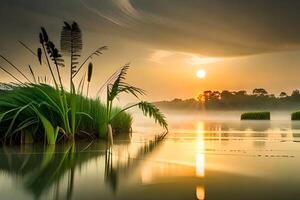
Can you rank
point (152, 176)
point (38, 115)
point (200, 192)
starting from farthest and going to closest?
point (38, 115)
point (152, 176)
point (200, 192)

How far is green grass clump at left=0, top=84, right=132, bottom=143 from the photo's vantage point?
451 centimetres

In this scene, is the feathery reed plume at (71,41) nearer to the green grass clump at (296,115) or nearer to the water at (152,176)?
the water at (152,176)

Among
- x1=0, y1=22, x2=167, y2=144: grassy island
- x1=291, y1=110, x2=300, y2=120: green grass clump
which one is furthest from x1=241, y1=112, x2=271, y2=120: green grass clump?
x1=0, y1=22, x2=167, y2=144: grassy island

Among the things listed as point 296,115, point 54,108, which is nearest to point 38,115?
point 54,108

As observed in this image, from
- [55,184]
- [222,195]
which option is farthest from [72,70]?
[222,195]

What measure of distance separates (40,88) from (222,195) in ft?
12.3

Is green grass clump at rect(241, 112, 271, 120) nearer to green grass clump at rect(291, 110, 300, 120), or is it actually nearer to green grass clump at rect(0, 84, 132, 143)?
green grass clump at rect(291, 110, 300, 120)

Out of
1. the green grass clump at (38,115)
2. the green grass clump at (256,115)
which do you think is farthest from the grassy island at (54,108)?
the green grass clump at (256,115)

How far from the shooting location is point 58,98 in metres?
4.84

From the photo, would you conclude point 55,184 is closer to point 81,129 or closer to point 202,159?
point 202,159

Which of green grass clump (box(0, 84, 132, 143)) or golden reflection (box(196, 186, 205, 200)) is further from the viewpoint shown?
green grass clump (box(0, 84, 132, 143))

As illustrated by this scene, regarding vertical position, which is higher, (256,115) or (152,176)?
(256,115)

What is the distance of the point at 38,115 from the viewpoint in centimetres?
440

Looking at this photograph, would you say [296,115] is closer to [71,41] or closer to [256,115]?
[256,115]
